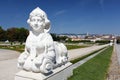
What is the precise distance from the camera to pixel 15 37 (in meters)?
59.7

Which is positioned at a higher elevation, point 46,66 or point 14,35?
point 14,35

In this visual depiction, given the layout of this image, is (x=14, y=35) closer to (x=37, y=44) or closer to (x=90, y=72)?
(x=90, y=72)

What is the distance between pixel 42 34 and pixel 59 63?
1325 mm

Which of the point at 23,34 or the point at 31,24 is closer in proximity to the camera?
the point at 31,24

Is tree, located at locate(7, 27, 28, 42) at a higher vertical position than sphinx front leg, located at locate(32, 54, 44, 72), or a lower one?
higher

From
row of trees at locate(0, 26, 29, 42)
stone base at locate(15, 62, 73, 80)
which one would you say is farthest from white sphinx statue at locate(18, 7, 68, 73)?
row of trees at locate(0, 26, 29, 42)

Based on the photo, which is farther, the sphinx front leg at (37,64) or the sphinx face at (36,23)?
the sphinx face at (36,23)

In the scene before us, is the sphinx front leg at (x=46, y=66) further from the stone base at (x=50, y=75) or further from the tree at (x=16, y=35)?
Answer: the tree at (x=16, y=35)

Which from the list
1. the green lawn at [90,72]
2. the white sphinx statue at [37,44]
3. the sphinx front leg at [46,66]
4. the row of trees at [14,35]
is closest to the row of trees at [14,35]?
the row of trees at [14,35]

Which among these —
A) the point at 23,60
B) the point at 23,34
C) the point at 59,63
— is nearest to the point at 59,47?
the point at 59,63

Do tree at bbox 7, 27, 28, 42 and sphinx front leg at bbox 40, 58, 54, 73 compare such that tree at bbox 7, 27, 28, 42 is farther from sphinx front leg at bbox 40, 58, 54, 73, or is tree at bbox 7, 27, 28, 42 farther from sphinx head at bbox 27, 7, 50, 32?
sphinx front leg at bbox 40, 58, 54, 73

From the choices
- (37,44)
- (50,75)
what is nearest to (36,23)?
(37,44)

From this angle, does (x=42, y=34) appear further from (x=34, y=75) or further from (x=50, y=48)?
(x=34, y=75)

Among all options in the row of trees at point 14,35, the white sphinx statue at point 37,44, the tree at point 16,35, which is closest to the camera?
the white sphinx statue at point 37,44
